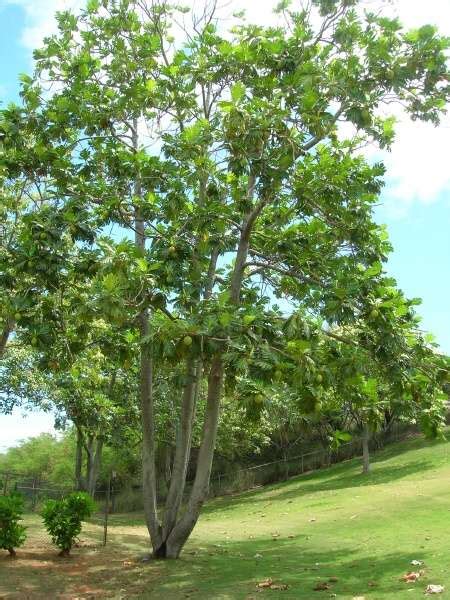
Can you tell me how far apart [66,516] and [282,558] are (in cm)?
385

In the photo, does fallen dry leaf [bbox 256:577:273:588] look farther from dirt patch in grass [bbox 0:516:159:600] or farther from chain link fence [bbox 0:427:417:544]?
chain link fence [bbox 0:427:417:544]

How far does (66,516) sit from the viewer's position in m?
11.3

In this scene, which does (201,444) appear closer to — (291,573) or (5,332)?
(291,573)

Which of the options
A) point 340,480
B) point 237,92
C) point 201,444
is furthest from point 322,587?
point 340,480

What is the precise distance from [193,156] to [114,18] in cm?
442

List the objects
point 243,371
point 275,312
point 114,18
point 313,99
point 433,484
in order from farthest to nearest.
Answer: point 433,484, point 114,18, point 275,312, point 313,99, point 243,371

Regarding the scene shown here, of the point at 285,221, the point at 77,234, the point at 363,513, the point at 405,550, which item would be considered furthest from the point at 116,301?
the point at 363,513

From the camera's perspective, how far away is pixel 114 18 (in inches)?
456

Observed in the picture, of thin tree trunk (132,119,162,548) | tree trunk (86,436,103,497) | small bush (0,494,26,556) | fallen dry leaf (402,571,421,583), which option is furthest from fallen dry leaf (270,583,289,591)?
tree trunk (86,436,103,497)

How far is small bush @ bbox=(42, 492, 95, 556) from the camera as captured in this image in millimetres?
11219

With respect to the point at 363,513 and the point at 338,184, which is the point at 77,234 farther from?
the point at 363,513

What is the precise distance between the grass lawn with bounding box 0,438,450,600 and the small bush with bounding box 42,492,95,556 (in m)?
0.33

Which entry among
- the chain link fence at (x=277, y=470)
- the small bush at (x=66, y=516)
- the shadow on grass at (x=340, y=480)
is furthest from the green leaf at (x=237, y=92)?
the chain link fence at (x=277, y=470)

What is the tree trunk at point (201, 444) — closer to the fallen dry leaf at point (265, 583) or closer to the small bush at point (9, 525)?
the fallen dry leaf at point (265, 583)
